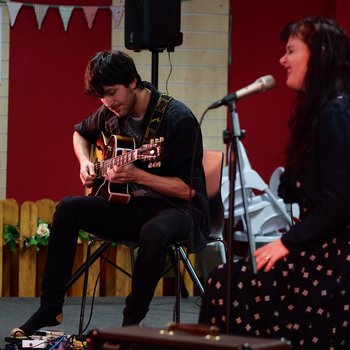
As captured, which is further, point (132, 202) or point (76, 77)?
point (76, 77)

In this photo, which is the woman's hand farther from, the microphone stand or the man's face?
the man's face

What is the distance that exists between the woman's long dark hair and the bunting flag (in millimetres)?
3692

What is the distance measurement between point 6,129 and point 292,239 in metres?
3.97

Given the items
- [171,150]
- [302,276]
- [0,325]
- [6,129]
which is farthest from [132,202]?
[6,129]

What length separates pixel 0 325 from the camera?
16.1 ft

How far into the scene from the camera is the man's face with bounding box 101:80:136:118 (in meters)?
4.22

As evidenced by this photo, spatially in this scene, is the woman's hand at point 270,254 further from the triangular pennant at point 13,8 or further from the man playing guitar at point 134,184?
the triangular pennant at point 13,8

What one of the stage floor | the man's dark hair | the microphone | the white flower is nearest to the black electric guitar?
the man's dark hair

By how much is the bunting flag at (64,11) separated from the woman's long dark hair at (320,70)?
3.69 meters

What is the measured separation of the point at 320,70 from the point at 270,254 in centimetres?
61

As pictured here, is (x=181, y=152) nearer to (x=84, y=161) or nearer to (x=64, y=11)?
(x=84, y=161)

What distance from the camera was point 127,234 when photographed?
4.27 metres

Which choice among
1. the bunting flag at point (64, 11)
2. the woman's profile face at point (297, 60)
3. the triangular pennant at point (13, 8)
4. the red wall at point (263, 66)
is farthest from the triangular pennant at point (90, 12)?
the woman's profile face at point (297, 60)

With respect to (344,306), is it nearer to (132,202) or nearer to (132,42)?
(132,202)
